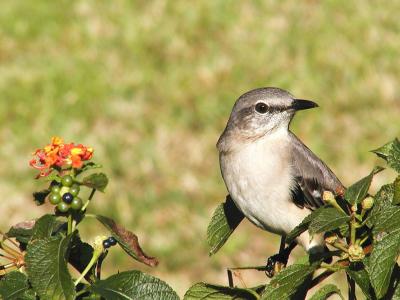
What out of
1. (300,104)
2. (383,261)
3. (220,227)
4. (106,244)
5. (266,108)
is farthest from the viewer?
(266,108)

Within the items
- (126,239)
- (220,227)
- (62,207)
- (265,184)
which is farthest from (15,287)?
(265,184)

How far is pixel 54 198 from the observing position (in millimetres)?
2797

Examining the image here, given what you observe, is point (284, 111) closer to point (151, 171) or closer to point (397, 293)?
point (397, 293)

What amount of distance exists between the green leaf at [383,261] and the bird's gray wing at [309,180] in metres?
2.76

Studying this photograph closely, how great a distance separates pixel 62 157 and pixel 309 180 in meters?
2.86

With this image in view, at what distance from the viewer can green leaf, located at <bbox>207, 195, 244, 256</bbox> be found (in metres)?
3.60

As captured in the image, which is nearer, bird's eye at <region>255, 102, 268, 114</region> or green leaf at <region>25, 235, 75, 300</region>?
green leaf at <region>25, 235, 75, 300</region>

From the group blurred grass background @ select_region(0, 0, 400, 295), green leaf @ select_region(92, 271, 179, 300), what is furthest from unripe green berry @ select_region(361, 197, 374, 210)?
blurred grass background @ select_region(0, 0, 400, 295)

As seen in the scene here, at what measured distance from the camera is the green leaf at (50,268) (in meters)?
2.64

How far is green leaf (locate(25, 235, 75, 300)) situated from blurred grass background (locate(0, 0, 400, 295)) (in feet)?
21.8

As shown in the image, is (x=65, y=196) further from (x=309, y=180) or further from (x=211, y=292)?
(x=309, y=180)

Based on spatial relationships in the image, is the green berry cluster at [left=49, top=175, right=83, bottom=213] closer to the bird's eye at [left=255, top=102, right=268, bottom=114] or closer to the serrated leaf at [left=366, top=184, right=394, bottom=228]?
the serrated leaf at [left=366, top=184, right=394, bottom=228]

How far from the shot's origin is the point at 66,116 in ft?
38.9

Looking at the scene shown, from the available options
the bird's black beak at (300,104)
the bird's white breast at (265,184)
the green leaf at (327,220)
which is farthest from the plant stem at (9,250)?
the bird's black beak at (300,104)
